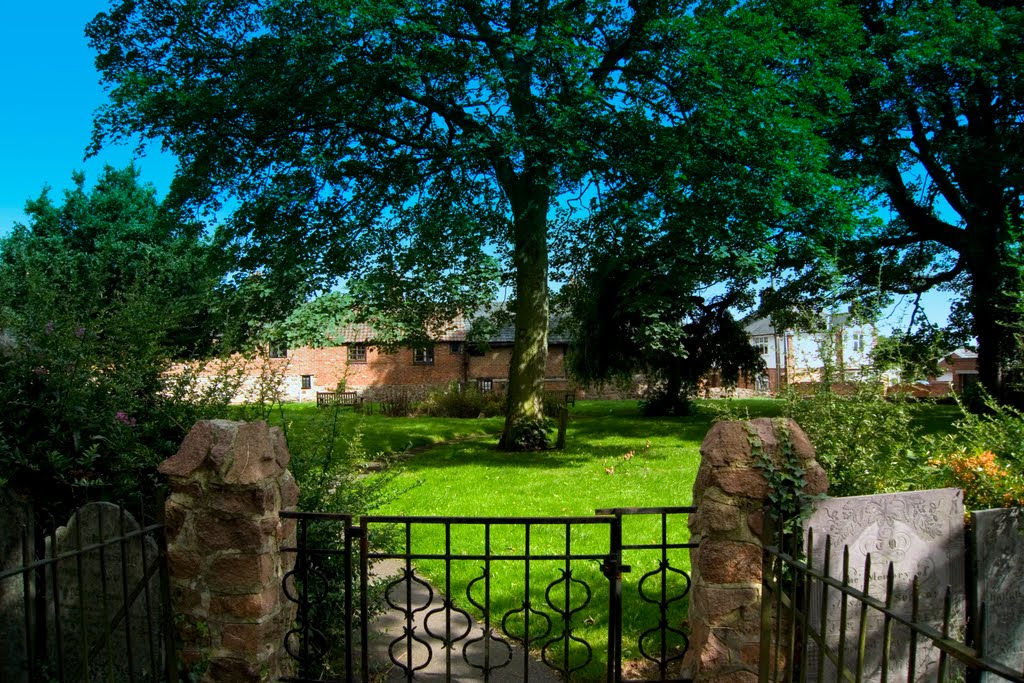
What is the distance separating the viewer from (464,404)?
1027 inches

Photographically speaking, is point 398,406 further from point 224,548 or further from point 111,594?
point 224,548

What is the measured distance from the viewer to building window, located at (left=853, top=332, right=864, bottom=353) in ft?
16.5

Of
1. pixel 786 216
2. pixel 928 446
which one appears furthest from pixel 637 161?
pixel 928 446

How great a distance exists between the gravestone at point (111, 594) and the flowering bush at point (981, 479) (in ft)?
16.0

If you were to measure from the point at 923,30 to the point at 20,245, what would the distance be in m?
30.5

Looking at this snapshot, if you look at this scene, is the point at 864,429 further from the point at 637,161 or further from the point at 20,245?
the point at 20,245

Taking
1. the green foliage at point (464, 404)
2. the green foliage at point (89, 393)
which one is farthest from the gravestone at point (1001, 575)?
the green foliage at point (464, 404)

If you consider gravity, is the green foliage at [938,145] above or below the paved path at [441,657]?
above

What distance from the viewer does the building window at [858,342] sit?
16.5ft

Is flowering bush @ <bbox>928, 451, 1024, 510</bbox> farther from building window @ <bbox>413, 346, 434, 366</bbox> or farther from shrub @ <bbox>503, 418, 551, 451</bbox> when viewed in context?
building window @ <bbox>413, 346, 434, 366</bbox>

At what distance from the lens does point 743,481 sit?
3.75m

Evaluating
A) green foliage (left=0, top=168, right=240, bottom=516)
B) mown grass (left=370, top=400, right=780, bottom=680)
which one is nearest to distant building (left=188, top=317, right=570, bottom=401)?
mown grass (left=370, top=400, right=780, bottom=680)

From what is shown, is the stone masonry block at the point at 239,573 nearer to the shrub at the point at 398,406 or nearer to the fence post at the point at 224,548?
the fence post at the point at 224,548

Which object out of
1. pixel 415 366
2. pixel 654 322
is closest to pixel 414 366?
pixel 415 366
